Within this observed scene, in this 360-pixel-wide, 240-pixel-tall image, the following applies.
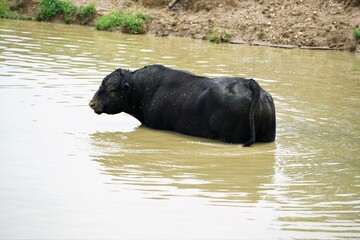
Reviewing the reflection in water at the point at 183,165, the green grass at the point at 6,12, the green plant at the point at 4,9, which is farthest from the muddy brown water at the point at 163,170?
the green plant at the point at 4,9

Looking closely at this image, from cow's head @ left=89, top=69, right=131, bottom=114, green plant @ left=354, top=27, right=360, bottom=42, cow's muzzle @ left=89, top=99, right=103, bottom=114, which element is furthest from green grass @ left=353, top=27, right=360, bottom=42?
cow's muzzle @ left=89, top=99, right=103, bottom=114

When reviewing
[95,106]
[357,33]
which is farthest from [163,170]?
[357,33]

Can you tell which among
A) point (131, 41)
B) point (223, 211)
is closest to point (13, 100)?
point (223, 211)

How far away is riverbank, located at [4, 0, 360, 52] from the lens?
82.7 feet

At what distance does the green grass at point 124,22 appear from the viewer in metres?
28.4

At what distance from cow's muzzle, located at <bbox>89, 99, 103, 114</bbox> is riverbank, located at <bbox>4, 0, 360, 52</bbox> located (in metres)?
13.7

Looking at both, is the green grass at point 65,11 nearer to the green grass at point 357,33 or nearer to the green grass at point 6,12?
the green grass at point 6,12

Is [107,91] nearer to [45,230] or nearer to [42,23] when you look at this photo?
[45,230]

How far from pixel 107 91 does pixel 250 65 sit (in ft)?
26.1

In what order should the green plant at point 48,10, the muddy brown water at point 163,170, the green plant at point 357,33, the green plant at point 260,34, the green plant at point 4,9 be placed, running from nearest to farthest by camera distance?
Result: the muddy brown water at point 163,170
the green plant at point 357,33
the green plant at point 260,34
the green plant at point 48,10
the green plant at point 4,9

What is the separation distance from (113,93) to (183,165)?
10.2 feet

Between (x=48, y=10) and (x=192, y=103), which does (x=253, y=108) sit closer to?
(x=192, y=103)

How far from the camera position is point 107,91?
12250 mm

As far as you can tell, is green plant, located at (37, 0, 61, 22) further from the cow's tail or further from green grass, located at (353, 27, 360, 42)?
the cow's tail
